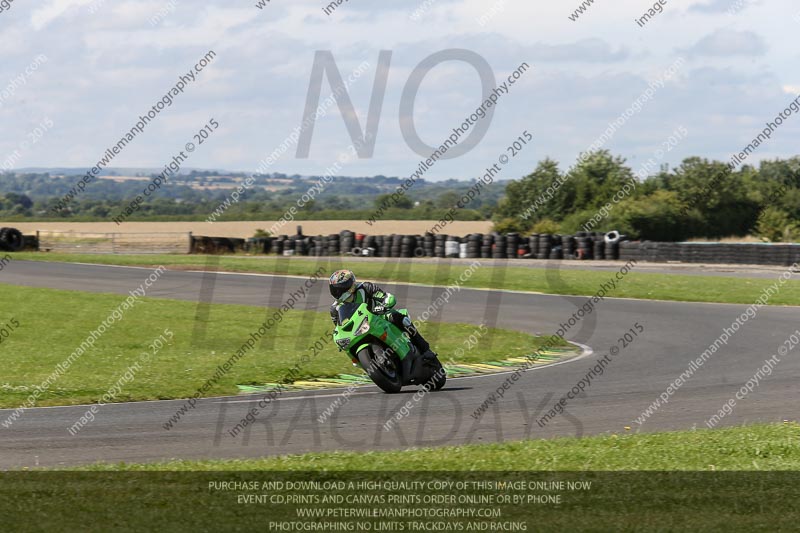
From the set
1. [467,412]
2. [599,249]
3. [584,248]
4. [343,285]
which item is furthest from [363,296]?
[584,248]

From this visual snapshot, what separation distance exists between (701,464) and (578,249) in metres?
36.1

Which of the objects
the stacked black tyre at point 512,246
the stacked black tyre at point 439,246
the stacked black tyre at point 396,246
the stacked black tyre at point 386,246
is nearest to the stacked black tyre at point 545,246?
the stacked black tyre at point 512,246

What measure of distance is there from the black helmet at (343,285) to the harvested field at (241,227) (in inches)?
2124

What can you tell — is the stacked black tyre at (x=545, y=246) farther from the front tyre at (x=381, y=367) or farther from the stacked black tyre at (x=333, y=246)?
the front tyre at (x=381, y=367)

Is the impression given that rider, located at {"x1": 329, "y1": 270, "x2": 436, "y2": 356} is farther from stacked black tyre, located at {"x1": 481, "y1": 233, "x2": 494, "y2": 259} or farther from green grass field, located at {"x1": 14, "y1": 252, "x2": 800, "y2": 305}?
stacked black tyre, located at {"x1": 481, "y1": 233, "x2": 494, "y2": 259}

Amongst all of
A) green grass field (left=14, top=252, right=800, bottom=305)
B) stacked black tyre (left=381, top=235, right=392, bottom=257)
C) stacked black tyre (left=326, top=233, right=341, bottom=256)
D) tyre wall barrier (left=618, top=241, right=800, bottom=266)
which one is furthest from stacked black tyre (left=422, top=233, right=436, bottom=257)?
tyre wall barrier (left=618, top=241, right=800, bottom=266)

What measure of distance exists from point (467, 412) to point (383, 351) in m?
1.80

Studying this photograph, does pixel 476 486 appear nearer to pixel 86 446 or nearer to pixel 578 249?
pixel 86 446

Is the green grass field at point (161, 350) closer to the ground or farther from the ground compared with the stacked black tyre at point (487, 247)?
closer to the ground

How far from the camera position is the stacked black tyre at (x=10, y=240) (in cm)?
4697

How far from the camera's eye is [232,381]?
50.2 feet

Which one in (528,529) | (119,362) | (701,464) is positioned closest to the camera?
(528,529)

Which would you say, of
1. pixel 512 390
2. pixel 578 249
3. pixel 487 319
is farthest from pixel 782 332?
pixel 578 249

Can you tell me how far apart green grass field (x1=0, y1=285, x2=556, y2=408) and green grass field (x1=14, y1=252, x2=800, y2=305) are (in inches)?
375
